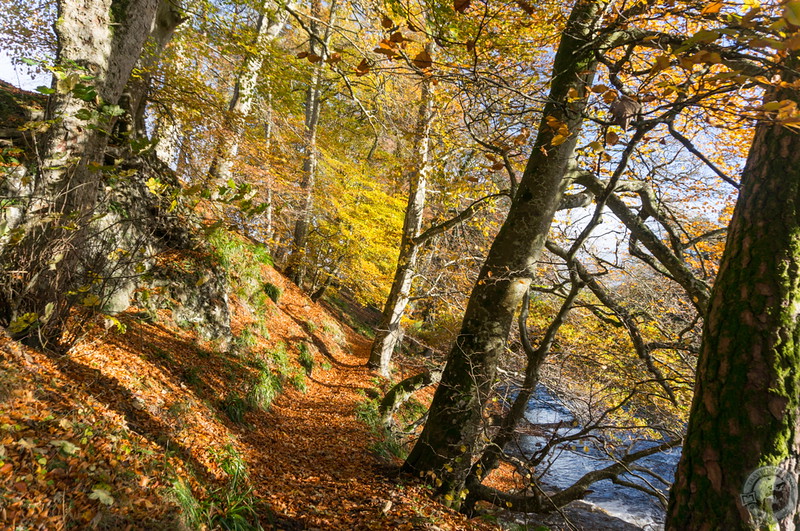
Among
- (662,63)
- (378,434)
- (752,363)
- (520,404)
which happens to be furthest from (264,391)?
(662,63)

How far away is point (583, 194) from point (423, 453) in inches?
125

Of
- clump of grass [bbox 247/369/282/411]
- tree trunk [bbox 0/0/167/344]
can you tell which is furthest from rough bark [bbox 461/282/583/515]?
tree trunk [bbox 0/0/167/344]

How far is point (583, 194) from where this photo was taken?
163 inches

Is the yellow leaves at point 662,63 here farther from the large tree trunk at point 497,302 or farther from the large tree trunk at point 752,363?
the large tree trunk at point 497,302

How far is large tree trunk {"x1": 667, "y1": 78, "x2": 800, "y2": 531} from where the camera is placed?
155 cm

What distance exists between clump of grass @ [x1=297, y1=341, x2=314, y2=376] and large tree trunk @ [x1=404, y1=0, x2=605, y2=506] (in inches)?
188

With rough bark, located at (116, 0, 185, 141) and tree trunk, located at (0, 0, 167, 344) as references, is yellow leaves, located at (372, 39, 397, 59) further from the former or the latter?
rough bark, located at (116, 0, 185, 141)

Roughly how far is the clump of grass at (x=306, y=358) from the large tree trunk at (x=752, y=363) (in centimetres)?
692

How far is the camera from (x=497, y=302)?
3457mm

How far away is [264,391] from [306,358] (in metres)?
2.43

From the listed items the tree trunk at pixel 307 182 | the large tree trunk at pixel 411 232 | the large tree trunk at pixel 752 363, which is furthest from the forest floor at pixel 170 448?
the tree trunk at pixel 307 182

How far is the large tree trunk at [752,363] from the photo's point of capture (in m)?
1.55

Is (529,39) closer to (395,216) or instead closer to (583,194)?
(583,194)

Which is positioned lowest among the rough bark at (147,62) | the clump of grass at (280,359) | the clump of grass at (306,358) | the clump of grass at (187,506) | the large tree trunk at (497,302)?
the clump of grass at (306,358)
